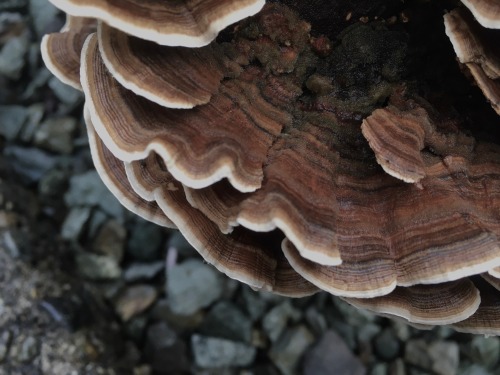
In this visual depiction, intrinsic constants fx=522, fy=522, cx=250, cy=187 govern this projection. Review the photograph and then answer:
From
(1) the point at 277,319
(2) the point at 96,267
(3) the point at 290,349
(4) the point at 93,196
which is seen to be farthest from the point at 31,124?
(3) the point at 290,349

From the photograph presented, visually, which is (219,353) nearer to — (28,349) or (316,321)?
(316,321)

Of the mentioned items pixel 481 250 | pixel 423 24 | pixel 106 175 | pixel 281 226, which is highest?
pixel 423 24

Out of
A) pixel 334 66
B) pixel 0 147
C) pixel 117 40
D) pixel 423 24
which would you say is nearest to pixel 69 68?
pixel 117 40

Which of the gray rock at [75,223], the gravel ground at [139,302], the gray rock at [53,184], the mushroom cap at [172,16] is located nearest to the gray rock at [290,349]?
the gravel ground at [139,302]

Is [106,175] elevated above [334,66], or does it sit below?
below

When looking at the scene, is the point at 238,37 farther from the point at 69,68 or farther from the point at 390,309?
the point at 390,309

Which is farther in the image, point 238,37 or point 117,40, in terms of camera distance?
point 238,37

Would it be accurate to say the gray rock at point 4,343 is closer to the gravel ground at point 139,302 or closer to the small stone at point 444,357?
the gravel ground at point 139,302
